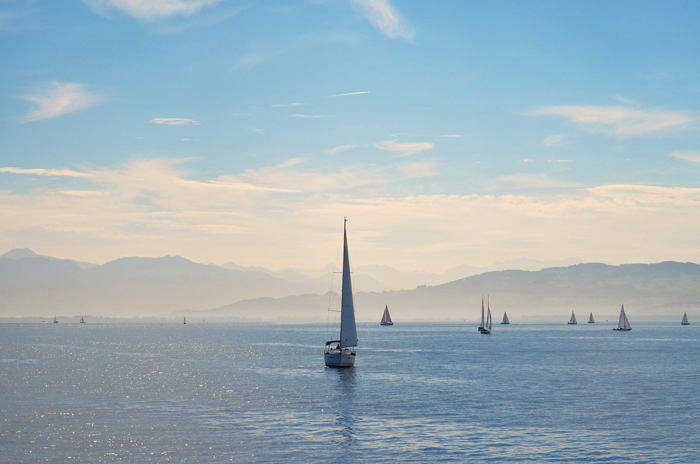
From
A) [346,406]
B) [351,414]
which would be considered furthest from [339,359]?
[351,414]

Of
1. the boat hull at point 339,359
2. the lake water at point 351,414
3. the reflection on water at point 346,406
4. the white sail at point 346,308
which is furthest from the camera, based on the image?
the boat hull at point 339,359

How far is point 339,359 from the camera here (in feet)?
313

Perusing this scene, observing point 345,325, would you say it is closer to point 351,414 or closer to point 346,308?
point 346,308

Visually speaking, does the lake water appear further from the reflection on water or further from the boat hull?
the boat hull

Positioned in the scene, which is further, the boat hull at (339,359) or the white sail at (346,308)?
the boat hull at (339,359)

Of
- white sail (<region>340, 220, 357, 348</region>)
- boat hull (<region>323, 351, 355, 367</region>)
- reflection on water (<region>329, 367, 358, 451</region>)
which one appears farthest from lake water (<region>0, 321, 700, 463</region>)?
white sail (<region>340, 220, 357, 348</region>)

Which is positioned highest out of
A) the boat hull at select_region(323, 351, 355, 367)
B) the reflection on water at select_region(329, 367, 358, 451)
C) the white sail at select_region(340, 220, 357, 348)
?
the white sail at select_region(340, 220, 357, 348)

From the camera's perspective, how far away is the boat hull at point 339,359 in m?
95.4

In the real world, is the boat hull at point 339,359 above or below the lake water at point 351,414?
above

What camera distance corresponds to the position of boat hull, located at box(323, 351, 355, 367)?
313 feet

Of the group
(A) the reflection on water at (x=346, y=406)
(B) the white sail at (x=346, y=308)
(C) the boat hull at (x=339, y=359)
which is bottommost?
(A) the reflection on water at (x=346, y=406)

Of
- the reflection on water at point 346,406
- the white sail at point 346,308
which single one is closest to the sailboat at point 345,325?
the white sail at point 346,308

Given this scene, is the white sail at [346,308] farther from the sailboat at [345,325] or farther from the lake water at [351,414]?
the lake water at [351,414]

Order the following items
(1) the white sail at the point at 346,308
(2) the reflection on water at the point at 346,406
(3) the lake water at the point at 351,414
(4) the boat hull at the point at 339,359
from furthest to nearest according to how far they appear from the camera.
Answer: (4) the boat hull at the point at 339,359
(1) the white sail at the point at 346,308
(2) the reflection on water at the point at 346,406
(3) the lake water at the point at 351,414
